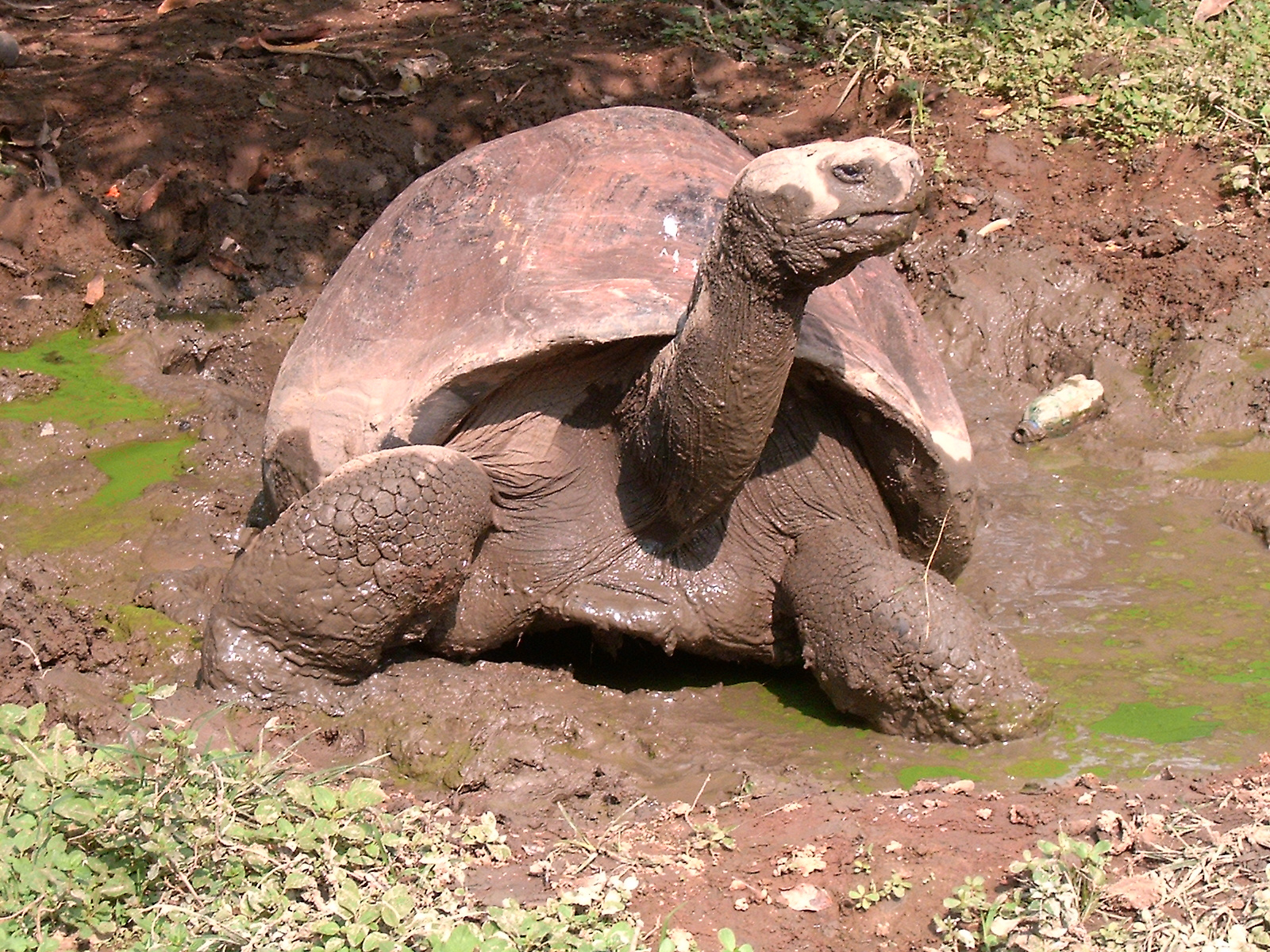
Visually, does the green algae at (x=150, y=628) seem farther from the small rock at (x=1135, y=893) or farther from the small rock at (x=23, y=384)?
the small rock at (x=1135, y=893)

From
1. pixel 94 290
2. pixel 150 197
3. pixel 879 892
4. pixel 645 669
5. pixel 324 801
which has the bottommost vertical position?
pixel 645 669

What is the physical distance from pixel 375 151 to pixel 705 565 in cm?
401

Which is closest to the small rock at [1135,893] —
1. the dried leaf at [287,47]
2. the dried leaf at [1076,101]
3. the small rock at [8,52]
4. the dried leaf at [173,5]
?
the dried leaf at [1076,101]

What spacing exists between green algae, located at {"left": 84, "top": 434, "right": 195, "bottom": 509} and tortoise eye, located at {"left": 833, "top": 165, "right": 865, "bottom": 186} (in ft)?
11.9

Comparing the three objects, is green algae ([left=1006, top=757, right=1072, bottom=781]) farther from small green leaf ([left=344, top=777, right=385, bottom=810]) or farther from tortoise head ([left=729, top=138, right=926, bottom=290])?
small green leaf ([left=344, top=777, right=385, bottom=810])

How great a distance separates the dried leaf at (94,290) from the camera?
6.73m

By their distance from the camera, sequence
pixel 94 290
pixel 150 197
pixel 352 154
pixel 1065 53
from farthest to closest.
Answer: pixel 1065 53 → pixel 352 154 → pixel 150 197 → pixel 94 290

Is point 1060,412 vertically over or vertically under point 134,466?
over

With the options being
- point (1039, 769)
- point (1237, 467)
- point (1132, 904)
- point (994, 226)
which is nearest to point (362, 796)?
point (1132, 904)

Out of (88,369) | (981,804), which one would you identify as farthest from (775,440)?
(88,369)

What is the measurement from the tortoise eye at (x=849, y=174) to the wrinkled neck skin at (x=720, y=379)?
20 centimetres

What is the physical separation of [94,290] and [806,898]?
203 inches

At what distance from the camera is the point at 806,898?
300cm

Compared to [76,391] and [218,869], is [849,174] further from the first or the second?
[76,391]
